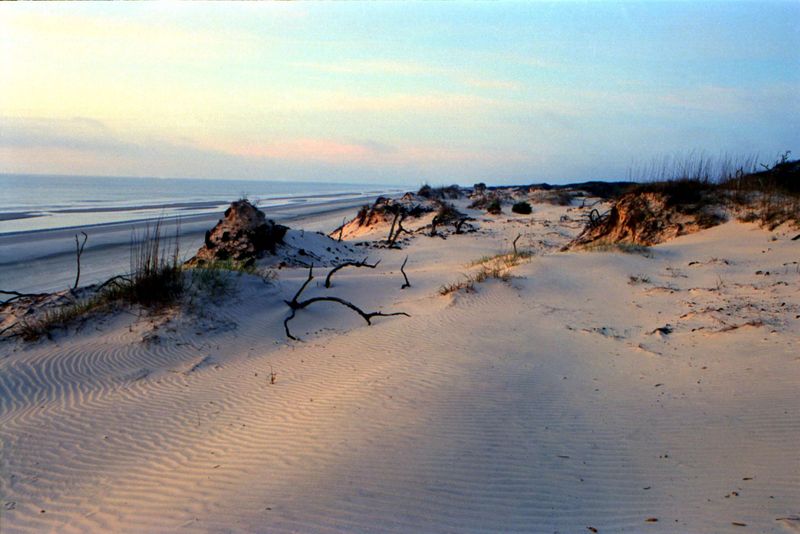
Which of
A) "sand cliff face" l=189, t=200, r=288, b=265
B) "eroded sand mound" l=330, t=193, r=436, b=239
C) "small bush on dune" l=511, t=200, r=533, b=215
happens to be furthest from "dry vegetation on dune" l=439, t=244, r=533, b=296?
"small bush on dune" l=511, t=200, r=533, b=215

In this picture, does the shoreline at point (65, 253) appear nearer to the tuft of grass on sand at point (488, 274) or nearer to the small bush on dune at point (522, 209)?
the tuft of grass on sand at point (488, 274)

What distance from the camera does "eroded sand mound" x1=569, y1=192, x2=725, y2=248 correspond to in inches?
544

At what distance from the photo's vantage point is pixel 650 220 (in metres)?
14.7

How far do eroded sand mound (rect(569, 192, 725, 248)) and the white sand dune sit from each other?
17.6ft

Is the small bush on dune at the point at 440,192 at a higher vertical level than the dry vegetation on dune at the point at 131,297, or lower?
higher

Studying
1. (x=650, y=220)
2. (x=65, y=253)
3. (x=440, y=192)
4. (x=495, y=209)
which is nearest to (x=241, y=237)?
(x=65, y=253)

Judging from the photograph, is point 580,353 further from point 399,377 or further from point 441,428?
point 441,428

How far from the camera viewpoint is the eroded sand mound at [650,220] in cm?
1383

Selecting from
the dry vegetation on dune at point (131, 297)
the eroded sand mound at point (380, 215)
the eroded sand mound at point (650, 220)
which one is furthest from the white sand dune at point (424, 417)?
the eroded sand mound at point (380, 215)

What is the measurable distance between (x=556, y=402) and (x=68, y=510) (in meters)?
3.79

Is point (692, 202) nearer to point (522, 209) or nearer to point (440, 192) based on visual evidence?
point (522, 209)

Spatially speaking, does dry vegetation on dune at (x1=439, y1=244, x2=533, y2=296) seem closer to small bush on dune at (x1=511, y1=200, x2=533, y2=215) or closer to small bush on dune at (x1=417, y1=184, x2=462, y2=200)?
small bush on dune at (x1=511, y1=200, x2=533, y2=215)

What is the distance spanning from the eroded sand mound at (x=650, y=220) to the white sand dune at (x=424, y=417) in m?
5.37

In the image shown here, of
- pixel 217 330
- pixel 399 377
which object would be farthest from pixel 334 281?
pixel 399 377
